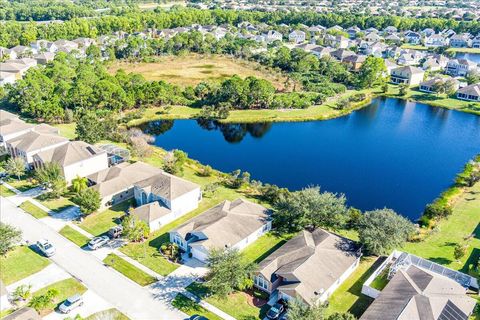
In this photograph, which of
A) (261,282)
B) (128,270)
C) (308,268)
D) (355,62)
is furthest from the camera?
(355,62)

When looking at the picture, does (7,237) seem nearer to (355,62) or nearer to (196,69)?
(196,69)

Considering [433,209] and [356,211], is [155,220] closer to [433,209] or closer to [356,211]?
[356,211]

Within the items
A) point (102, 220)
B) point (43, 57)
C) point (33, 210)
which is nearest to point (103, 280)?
point (102, 220)

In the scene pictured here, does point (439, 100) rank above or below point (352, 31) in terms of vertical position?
below

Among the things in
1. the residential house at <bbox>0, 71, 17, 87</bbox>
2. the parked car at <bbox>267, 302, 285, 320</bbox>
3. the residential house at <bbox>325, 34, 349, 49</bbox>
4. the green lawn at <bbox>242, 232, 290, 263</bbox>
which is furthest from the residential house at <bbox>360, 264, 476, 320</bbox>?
the residential house at <bbox>325, 34, 349, 49</bbox>

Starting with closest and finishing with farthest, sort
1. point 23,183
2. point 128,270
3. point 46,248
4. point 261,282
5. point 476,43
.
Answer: point 261,282
point 128,270
point 46,248
point 23,183
point 476,43
